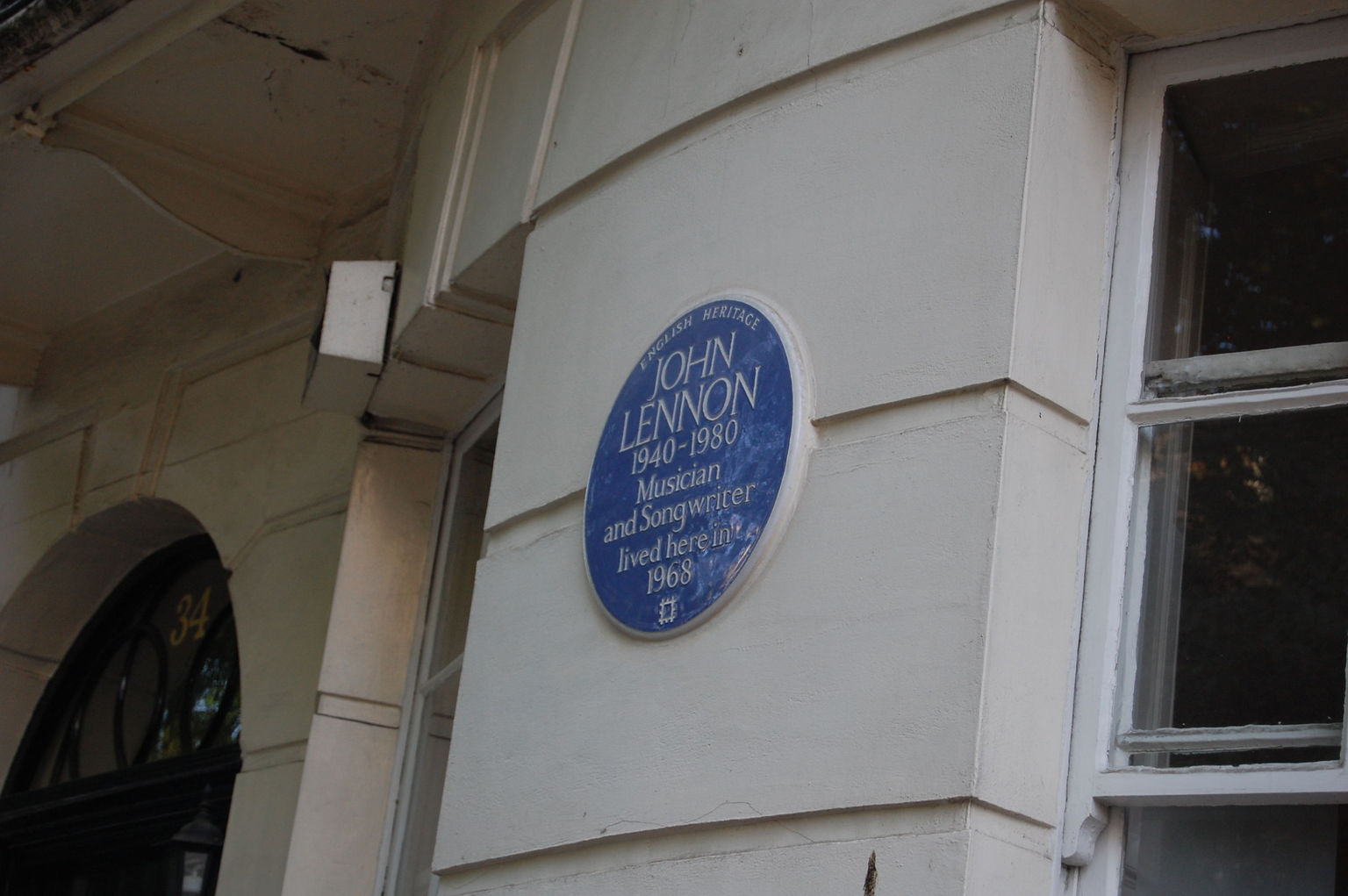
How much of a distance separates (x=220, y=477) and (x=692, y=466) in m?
3.46

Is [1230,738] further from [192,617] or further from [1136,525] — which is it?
[192,617]

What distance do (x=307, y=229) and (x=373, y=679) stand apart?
185 cm

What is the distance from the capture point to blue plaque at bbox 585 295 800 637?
2.96 m

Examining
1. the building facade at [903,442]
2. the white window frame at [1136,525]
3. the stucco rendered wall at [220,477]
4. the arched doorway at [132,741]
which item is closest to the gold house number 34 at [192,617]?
the arched doorway at [132,741]

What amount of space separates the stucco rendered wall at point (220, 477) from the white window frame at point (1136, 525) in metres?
2.97

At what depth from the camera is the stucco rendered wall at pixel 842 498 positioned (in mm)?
2607

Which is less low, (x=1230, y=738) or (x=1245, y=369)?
(x=1245, y=369)

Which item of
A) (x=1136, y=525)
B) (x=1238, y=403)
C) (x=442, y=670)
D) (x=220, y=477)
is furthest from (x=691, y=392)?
(x=220, y=477)

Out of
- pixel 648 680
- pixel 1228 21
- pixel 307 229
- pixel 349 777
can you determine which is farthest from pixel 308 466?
pixel 1228 21

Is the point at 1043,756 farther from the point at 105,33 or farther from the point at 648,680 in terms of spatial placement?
the point at 105,33

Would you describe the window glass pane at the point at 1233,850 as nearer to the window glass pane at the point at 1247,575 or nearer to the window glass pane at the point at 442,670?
the window glass pane at the point at 1247,575

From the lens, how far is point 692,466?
312 cm

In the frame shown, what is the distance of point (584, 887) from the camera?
9.82 feet

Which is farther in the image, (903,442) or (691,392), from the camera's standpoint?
(691,392)
